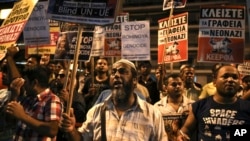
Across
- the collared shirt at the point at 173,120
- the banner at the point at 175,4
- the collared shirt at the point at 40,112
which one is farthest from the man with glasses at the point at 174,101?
the banner at the point at 175,4

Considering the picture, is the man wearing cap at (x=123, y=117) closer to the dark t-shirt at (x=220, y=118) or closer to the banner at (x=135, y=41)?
the dark t-shirt at (x=220, y=118)

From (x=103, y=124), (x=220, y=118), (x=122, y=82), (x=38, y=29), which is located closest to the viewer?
(x=103, y=124)

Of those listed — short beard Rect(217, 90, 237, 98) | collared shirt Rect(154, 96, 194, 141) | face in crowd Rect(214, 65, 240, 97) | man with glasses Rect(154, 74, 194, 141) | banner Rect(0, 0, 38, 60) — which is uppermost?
banner Rect(0, 0, 38, 60)

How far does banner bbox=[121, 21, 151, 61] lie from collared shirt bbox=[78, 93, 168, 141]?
4939mm

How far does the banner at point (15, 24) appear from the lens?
20.3 feet

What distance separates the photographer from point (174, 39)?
31.2ft

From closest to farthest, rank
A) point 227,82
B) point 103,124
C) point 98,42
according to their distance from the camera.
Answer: point 103,124
point 227,82
point 98,42

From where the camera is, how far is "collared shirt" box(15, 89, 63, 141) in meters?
4.80

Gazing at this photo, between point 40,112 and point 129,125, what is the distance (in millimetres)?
975

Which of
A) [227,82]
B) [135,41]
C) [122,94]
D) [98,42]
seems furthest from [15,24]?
[98,42]

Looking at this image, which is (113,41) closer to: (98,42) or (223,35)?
(98,42)

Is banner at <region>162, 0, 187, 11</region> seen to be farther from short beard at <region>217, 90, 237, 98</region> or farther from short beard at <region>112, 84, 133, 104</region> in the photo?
short beard at <region>112, 84, 133, 104</region>

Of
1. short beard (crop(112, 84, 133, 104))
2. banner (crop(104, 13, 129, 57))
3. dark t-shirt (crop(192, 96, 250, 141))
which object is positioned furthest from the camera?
banner (crop(104, 13, 129, 57))

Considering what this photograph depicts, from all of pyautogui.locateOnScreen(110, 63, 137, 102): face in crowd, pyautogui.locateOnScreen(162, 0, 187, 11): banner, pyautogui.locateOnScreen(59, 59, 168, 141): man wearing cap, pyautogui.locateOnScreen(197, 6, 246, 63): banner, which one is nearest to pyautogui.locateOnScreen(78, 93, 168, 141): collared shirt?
pyautogui.locateOnScreen(59, 59, 168, 141): man wearing cap
